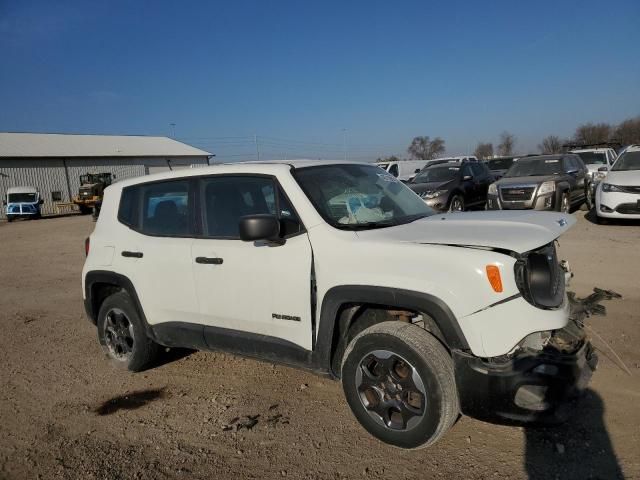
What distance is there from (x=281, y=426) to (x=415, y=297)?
57.6 inches

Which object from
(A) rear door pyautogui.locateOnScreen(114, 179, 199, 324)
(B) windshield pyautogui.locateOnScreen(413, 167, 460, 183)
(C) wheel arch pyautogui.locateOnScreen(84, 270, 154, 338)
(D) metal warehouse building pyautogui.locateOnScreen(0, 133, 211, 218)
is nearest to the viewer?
(A) rear door pyautogui.locateOnScreen(114, 179, 199, 324)

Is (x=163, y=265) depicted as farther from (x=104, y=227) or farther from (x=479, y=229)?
(x=479, y=229)

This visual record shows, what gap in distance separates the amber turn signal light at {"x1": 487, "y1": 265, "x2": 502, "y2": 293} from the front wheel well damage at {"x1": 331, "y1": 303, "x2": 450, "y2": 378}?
0.60 meters

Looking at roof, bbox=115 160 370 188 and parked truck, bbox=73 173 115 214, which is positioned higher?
roof, bbox=115 160 370 188

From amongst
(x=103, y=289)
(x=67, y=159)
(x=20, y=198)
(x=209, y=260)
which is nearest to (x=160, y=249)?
(x=209, y=260)

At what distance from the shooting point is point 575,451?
2.97 meters

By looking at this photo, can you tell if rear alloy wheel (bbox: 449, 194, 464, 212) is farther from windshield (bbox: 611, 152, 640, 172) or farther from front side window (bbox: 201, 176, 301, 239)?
front side window (bbox: 201, 176, 301, 239)

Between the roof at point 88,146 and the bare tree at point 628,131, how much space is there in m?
47.5

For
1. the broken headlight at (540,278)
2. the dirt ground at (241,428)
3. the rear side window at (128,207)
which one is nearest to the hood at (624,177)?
the dirt ground at (241,428)

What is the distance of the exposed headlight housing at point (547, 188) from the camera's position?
1226 cm

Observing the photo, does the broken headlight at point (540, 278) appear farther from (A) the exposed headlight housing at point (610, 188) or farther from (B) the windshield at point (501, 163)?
(B) the windshield at point (501, 163)

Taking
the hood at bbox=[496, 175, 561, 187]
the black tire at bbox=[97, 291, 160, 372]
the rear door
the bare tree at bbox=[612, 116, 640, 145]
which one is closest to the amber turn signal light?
the rear door

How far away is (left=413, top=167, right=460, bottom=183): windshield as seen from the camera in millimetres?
14164

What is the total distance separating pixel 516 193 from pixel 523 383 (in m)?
10.6
